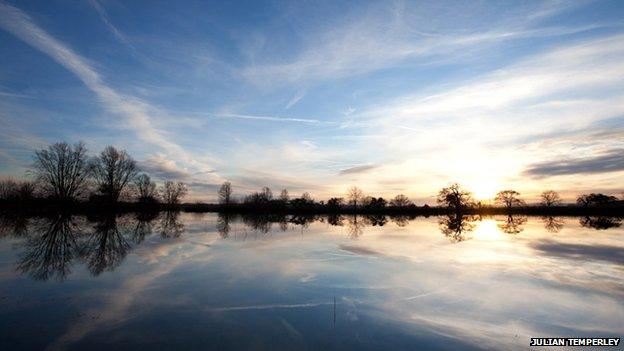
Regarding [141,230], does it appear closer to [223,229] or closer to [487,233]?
[223,229]

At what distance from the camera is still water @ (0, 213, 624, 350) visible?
7199 mm

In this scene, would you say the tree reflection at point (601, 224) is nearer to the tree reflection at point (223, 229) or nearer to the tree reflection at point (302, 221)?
the tree reflection at point (302, 221)

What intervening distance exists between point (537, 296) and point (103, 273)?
1521 centimetres

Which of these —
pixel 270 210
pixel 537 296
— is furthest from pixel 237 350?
pixel 270 210

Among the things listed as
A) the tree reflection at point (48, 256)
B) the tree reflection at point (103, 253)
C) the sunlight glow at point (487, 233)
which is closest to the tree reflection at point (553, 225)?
the sunlight glow at point (487, 233)

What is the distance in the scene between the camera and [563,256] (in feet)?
63.7

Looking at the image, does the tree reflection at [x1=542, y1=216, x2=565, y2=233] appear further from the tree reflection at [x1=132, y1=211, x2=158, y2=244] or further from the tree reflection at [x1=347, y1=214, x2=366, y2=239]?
the tree reflection at [x1=132, y1=211, x2=158, y2=244]

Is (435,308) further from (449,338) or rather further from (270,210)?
(270,210)

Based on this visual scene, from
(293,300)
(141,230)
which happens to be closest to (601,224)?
(293,300)

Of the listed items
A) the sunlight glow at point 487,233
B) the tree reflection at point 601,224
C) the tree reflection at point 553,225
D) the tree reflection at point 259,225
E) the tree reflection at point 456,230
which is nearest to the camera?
the tree reflection at point 456,230

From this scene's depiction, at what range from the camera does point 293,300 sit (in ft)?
33.0

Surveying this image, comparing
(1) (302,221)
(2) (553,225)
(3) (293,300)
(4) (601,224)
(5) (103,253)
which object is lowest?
(3) (293,300)

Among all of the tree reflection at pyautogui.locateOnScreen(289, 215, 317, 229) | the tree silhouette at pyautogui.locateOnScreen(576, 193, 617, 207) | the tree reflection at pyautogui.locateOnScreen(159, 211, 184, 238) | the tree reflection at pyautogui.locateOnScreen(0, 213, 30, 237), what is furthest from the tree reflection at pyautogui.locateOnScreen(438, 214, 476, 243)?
the tree silhouette at pyautogui.locateOnScreen(576, 193, 617, 207)

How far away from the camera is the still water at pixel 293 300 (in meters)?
7.20
